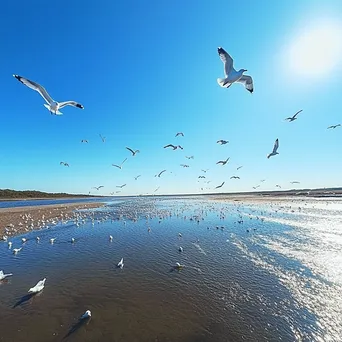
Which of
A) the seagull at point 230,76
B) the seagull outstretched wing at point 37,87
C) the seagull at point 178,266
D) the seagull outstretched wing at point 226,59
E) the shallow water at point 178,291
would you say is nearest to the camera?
the shallow water at point 178,291

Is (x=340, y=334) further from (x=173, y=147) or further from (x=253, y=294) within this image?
(x=173, y=147)

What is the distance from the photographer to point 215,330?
6836 mm

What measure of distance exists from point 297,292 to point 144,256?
25.8 feet

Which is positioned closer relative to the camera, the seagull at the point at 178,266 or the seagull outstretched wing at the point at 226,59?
the seagull outstretched wing at the point at 226,59

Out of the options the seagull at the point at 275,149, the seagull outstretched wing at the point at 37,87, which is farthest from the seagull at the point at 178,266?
the seagull outstretched wing at the point at 37,87

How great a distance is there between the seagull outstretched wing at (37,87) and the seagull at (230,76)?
7303mm

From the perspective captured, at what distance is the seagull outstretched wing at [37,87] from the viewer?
9.12m

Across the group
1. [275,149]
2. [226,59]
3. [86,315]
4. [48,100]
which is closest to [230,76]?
[226,59]

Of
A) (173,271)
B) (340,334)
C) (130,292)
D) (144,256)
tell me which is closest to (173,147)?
(144,256)

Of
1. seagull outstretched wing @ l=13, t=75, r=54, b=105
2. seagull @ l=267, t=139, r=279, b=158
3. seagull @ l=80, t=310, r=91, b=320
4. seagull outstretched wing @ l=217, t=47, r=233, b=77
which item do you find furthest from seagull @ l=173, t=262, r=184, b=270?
seagull outstretched wing @ l=13, t=75, r=54, b=105

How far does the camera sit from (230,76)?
10578mm

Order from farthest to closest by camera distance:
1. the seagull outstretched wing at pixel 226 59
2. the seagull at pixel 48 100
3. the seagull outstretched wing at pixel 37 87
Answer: the seagull outstretched wing at pixel 226 59 → the seagull at pixel 48 100 → the seagull outstretched wing at pixel 37 87

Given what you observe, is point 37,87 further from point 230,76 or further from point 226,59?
point 230,76

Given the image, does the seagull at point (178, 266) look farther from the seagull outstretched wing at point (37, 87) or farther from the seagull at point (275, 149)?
the seagull outstretched wing at point (37, 87)
